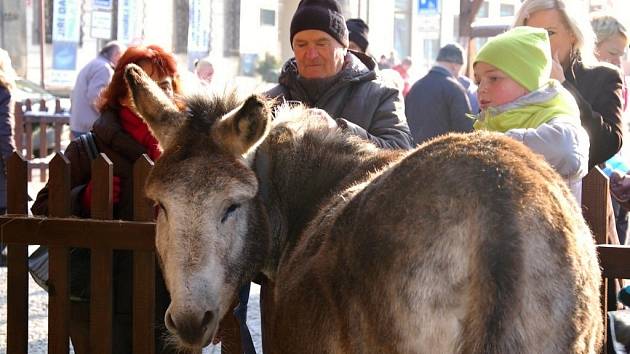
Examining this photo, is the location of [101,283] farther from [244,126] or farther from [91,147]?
[244,126]

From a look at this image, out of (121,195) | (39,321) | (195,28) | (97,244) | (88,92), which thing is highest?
(195,28)

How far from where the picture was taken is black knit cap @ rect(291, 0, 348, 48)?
15.7 feet

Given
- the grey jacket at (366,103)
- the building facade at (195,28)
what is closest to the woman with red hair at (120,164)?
the grey jacket at (366,103)

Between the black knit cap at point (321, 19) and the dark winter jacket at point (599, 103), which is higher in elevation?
the black knit cap at point (321, 19)

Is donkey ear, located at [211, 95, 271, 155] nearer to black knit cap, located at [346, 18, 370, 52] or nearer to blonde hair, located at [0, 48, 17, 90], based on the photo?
black knit cap, located at [346, 18, 370, 52]

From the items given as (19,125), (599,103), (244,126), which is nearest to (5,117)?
(244,126)

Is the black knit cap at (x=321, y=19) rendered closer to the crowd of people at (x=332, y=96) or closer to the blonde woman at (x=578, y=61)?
the crowd of people at (x=332, y=96)

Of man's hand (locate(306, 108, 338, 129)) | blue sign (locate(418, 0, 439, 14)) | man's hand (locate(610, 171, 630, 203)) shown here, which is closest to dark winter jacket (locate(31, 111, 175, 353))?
man's hand (locate(306, 108, 338, 129))

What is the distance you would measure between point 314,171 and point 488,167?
1444 millimetres

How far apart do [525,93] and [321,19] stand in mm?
1279

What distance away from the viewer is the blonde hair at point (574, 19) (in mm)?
4828

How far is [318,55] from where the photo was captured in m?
4.76

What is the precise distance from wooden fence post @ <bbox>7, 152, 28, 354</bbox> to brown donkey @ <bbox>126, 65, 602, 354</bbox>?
4.37ft

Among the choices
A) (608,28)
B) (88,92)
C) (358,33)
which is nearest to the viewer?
(608,28)
